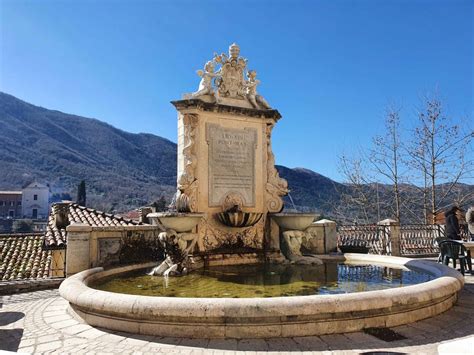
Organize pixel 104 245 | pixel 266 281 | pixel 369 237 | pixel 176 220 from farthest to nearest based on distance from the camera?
pixel 369 237
pixel 104 245
pixel 176 220
pixel 266 281

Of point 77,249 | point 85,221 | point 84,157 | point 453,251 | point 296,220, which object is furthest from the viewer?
point 84,157

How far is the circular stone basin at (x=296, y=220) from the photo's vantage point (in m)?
7.91

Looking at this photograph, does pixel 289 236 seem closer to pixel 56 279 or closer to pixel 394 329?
pixel 394 329

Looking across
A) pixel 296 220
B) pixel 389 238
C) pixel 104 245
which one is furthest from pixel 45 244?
pixel 389 238

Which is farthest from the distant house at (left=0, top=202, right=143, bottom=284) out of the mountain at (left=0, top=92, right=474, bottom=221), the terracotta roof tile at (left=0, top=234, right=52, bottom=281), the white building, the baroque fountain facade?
the white building

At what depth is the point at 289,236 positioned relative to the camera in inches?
315

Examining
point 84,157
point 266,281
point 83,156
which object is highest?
point 83,156

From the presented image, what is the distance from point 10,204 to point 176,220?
9800 cm

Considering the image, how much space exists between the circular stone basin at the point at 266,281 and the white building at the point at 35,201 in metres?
99.7

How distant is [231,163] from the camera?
8.45 m

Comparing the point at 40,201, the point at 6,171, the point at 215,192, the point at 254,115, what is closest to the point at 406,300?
the point at 215,192

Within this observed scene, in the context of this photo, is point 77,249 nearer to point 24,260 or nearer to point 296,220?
point 296,220

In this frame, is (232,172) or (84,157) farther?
(84,157)

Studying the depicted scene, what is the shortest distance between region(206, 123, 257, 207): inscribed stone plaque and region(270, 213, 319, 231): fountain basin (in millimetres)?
895
